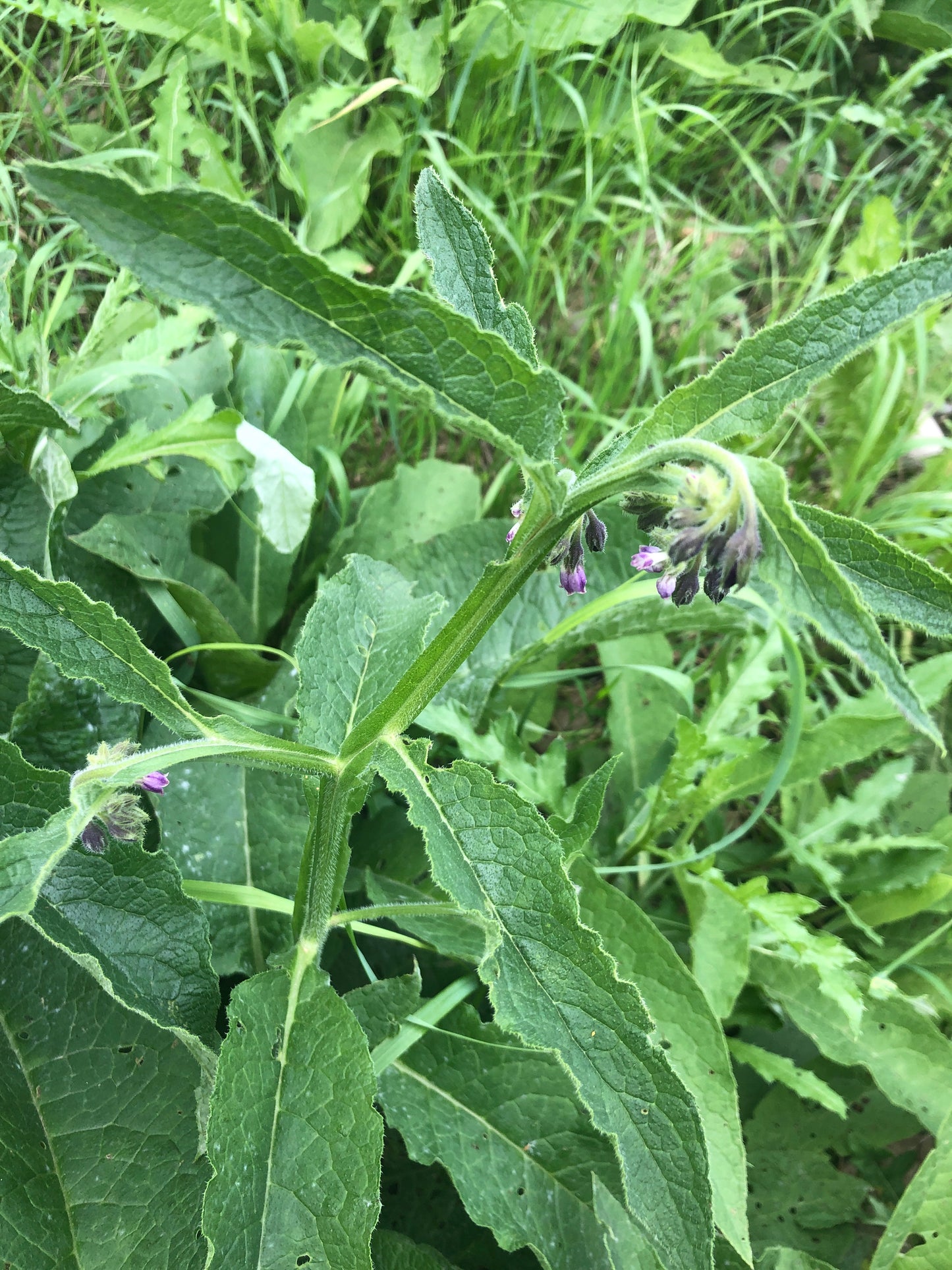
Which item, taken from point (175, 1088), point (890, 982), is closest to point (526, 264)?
point (890, 982)

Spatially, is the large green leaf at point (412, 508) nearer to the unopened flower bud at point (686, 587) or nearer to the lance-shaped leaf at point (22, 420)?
the lance-shaped leaf at point (22, 420)

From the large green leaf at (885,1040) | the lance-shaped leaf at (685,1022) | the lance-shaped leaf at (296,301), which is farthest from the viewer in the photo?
the large green leaf at (885,1040)

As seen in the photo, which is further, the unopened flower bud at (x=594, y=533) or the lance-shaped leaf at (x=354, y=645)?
the lance-shaped leaf at (x=354, y=645)

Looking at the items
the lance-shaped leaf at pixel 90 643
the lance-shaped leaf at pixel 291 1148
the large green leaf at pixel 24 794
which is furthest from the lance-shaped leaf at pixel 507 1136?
the lance-shaped leaf at pixel 90 643

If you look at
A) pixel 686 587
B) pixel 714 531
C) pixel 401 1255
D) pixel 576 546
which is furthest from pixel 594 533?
pixel 401 1255

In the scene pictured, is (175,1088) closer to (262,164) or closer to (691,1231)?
(691,1231)

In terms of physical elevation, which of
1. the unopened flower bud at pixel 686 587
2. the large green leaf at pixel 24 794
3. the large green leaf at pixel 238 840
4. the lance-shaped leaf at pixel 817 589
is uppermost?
the lance-shaped leaf at pixel 817 589
